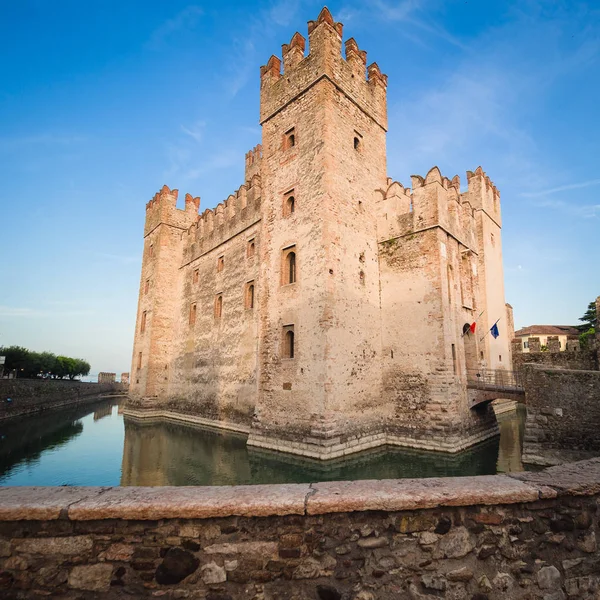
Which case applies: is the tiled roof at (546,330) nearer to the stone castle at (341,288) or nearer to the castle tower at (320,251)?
the stone castle at (341,288)

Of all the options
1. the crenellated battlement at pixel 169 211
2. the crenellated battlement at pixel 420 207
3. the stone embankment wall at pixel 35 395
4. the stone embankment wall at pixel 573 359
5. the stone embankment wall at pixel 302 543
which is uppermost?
the crenellated battlement at pixel 169 211

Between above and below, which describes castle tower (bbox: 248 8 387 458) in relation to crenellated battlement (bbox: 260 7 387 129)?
below

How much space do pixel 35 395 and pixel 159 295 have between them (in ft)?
33.3

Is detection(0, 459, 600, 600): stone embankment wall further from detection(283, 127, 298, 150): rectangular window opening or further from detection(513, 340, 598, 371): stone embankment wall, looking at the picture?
detection(513, 340, 598, 371): stone embankment wall

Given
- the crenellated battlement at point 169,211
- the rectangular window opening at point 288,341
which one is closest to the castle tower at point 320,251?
the rectangular window opening at point 288,341

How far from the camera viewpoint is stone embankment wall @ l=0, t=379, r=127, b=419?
20183 millimetres

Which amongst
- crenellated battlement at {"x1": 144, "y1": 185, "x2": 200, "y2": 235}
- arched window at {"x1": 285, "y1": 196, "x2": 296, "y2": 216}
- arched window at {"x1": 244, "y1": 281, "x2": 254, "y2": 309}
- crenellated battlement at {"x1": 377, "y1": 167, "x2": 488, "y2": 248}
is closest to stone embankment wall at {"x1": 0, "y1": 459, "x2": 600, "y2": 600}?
crenellated battlement at {"x1": 377, "y1": 167, "x2": 488, "y2": 248}

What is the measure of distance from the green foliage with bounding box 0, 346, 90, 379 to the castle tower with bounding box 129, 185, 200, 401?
19196mm

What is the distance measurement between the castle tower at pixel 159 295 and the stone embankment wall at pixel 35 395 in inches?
227

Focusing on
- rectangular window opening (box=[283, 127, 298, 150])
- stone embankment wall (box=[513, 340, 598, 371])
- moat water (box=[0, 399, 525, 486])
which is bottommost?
moat water (box=[0, 399, 525, 486])

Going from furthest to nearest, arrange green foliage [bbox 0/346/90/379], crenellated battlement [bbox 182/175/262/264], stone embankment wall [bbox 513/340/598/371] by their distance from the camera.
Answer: green foliage [bbox 0/346/90/379], crenellated battlement [bbox 182/175/262/264], stone embankment wall [bbox 513/340/598/371]

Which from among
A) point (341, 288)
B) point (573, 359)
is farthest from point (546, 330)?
point (341, 288)

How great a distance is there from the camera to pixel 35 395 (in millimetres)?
23656

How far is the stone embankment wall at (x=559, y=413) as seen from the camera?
8953 millimetres
